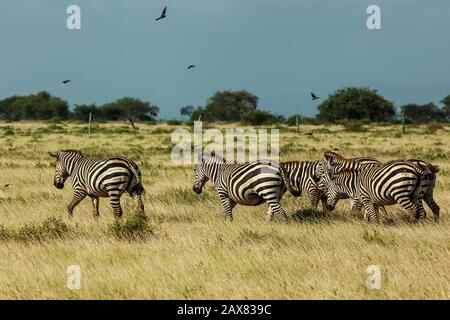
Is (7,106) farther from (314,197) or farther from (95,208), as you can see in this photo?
(314,197)

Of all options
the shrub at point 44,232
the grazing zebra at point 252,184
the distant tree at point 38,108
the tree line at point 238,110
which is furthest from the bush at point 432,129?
the distant tree at point 38,108

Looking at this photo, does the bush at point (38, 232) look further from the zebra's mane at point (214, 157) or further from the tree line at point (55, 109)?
the tree line at point (55, 109)

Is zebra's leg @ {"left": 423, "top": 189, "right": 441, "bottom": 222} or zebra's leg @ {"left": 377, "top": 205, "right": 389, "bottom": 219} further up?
zebra's leg @ {"left": 423, "top": 189, "right": 441, "bottom": 222}

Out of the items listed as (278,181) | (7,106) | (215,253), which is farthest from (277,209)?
(7,106)

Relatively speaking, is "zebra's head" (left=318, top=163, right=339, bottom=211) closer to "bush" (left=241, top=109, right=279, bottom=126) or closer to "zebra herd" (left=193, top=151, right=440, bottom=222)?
"zebra herd" (left=193, top=151, right=440, bottom=222)

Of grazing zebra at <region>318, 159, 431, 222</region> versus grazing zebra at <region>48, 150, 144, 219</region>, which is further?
grazing zebra at <region>48, 150, 144, 219</region>

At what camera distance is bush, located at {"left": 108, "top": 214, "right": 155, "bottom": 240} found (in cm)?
1070

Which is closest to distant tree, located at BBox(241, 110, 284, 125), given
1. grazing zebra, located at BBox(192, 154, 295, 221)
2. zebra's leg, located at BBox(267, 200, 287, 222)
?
grazing zebra, located at BBox(192, 154, 295, 221)

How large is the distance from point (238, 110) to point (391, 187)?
125487mm

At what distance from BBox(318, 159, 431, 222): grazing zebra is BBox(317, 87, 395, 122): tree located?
83620mm

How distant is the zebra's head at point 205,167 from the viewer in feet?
43.1

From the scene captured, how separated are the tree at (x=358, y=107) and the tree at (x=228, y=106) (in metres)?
27.0
